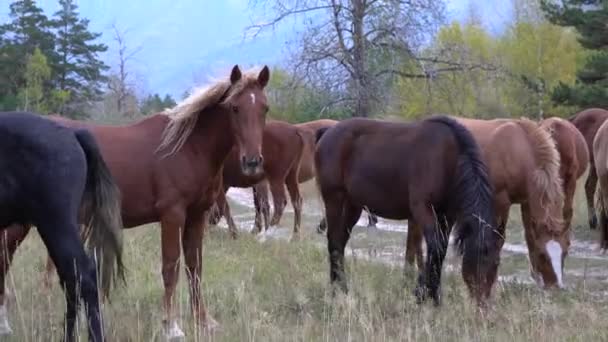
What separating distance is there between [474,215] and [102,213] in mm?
3104

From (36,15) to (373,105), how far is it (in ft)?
80.0

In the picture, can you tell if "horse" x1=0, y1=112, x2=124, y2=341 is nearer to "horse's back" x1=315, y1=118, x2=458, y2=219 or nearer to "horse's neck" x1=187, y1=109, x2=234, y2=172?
"horse's neck" x1=187, y1=109, x2=234, y2=172

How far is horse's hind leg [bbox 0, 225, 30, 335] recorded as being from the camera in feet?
19.9

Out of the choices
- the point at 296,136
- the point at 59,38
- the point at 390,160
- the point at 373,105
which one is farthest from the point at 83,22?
the point at 390,160

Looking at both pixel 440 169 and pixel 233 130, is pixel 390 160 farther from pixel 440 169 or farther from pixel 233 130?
pixel 233 130

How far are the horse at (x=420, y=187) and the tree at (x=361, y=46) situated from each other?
538 inches

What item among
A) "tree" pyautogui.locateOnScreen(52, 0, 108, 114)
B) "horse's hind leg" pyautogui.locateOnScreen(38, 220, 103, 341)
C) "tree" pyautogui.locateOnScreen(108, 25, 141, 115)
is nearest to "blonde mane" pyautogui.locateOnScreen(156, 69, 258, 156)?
"horse's hind leg" pyautogui.locateOnScreen(38, 220, 103, 341)

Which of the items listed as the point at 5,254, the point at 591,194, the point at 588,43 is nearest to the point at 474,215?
the point at 5,254

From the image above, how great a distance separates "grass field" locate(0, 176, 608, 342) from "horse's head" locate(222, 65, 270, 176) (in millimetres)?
1021

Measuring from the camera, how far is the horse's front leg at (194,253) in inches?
252

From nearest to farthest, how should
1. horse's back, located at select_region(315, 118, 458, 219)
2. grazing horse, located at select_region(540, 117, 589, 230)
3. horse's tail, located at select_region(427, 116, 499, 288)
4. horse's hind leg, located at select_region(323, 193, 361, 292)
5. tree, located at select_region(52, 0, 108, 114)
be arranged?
horse's tail, located at select_region(427, 116, 499, 288) < horse's back, located at select_region(315, 118, 458, 219) < horse's hind leg, located at select_region(323, 193, 361, 292) < grazing horse, located at select_region(540, 117, 589, 230) < tree, located at select_region(52, 0, 108, 114)

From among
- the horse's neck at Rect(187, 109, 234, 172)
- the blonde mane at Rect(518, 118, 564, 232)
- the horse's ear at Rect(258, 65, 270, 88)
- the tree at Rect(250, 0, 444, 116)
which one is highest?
the tree at Rect(250, 0, 444, 116)

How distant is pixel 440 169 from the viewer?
23.6 ft

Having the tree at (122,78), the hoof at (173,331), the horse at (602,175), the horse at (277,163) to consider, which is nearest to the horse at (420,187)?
the hoof at (173,331)
